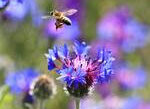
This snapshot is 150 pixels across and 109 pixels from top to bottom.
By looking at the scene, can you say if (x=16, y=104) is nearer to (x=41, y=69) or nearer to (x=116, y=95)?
(x=41, y=69)

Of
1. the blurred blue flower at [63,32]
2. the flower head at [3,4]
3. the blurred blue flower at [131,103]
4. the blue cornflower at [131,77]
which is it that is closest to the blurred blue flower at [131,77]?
the blue cornflower at [131,77]

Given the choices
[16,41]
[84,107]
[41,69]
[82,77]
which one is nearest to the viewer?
[82,77]

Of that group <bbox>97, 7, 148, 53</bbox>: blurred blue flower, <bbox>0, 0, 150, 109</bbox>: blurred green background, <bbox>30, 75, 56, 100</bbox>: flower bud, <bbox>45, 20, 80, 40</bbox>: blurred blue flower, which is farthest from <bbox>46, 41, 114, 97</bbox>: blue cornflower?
<bbox>97, 7, 148, 53</bbox>: blurred blue flower

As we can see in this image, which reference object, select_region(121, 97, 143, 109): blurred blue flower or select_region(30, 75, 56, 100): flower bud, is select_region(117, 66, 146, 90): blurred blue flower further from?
select_region(30, 75, 56, 100): flower bud

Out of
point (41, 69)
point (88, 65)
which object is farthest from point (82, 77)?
point (41, 69)

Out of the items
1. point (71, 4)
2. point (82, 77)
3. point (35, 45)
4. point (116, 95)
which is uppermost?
point (71, 4)

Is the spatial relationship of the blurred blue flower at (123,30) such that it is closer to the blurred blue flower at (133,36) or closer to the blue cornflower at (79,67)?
the blurred blue flower at (133,36)

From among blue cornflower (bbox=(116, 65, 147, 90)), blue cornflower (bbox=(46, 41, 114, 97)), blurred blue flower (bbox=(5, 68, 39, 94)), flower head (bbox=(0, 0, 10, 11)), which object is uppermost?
blue cornflower (bbox=(116, 65, 147, 90))
